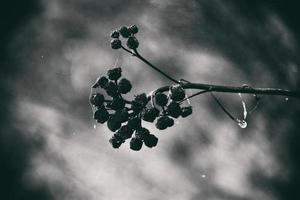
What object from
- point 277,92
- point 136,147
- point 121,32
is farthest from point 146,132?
point 277,92

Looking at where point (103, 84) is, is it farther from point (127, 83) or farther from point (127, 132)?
point (127, 132)

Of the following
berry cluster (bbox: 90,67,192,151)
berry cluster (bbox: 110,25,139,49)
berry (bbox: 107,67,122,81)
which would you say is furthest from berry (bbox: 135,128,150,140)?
berry cluster (bbox: 110,25,139,49)

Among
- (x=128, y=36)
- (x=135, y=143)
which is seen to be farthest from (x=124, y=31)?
(x=135, y=143)

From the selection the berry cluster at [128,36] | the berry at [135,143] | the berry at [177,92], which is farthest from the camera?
the berry cluster at [128,36]

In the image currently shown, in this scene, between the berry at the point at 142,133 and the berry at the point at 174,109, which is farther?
the berry at the point at 142,133

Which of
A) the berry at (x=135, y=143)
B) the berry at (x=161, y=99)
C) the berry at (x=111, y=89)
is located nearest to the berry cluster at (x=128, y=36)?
the berry at (x=111, y=89)

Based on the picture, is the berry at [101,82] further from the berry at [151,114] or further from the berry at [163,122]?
the berry at [163,122]
